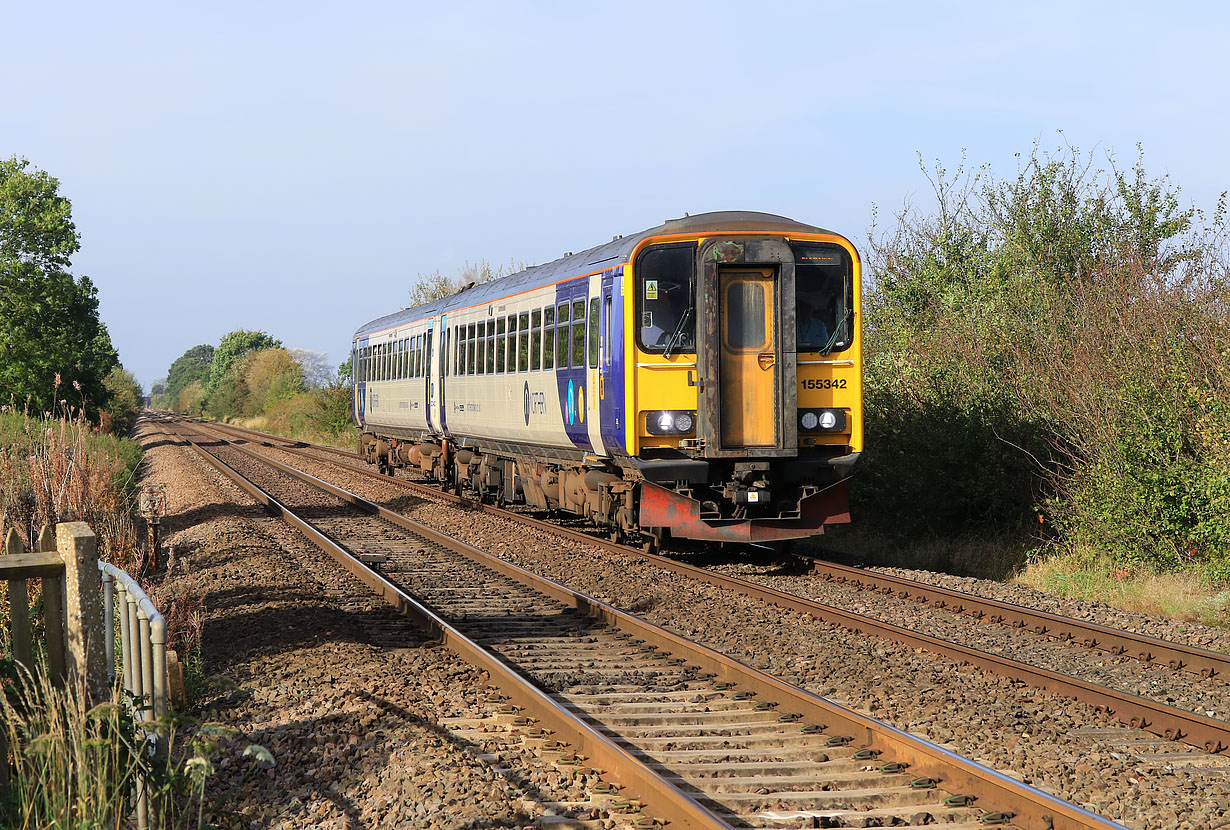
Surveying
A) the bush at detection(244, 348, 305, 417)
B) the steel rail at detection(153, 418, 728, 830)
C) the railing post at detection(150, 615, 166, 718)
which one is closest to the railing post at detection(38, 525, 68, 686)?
the railing post at detection(150, 615, 166, 718)

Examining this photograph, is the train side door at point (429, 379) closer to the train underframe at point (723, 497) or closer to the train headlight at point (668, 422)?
the train underframe at point (723, 497)

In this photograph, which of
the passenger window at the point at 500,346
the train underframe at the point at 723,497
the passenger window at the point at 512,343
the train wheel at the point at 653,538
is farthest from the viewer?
the passenger window at the point at 500,346

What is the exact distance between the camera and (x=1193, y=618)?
9.88 meters

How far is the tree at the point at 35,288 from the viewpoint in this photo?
39.0 m

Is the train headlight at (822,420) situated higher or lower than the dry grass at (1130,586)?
higher

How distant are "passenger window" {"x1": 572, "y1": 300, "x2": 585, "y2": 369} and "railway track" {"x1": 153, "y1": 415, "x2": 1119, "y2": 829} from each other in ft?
11.0

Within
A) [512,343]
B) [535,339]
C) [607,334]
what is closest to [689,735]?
[607,334]

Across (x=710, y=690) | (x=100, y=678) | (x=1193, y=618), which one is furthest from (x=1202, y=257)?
(x=100, y=678)

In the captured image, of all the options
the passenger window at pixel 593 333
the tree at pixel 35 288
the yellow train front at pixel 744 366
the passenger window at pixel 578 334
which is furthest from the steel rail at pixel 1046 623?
the tree at pixel 35 288

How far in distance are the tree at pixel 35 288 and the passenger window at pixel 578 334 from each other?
1195 inches

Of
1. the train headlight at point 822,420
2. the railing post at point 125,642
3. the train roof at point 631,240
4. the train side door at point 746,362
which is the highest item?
the train roof at point 631,240

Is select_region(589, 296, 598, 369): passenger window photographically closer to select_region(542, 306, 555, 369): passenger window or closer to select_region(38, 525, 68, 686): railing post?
select_region(542, 306, 555, 369): passenger window

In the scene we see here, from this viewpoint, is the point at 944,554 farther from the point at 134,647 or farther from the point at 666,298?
the point at 134,647

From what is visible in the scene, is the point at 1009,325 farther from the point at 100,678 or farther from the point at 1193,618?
the point at 100,678
